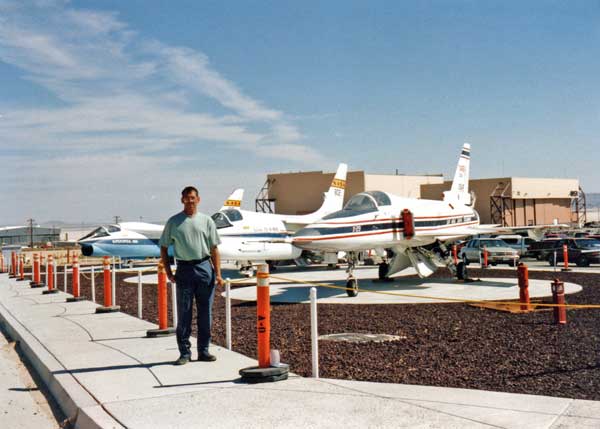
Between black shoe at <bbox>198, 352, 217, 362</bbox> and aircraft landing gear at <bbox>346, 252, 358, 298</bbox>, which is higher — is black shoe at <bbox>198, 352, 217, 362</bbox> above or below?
below

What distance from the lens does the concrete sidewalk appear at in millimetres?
4887

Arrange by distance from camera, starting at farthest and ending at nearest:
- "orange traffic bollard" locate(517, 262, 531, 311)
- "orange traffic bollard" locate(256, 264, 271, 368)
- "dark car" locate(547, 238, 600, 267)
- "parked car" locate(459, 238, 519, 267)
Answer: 1. "parked car" locate(459, 238, 519, 267)
2. "dark car" locate(547, 238, 600, 267)
3. "orange traffic bollard" locate(517, 262, 531, 311)
4. "orange traffic bollard" locate(256, 264, 271, 368)

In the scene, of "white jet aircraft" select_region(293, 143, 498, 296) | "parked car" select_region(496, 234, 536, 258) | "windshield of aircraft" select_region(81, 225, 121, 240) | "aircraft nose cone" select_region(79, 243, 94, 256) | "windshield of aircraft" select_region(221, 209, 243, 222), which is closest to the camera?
"white jet aircraft" select_region(293, 143, 498, 296)

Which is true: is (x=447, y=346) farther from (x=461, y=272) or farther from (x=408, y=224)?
(x=461, y=272)

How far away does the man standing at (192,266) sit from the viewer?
24.5ft

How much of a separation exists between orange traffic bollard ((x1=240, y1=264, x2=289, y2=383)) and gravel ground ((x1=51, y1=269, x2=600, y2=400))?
0.71m

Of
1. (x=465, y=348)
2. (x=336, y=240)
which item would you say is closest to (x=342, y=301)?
(x=336, y=240)

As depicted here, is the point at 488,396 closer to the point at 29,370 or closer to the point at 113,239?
the point at 29,370

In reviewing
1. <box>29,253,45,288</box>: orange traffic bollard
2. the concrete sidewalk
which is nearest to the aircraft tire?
the concrete sidewalk

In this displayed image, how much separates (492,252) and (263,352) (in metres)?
24.1

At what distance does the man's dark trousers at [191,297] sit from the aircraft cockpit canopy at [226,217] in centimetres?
1564

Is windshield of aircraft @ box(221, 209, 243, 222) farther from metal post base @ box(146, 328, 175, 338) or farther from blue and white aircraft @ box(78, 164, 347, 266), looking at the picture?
metal post base @ box(146, 328, 175, 338)

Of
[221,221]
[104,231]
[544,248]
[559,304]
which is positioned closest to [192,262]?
[559,304]

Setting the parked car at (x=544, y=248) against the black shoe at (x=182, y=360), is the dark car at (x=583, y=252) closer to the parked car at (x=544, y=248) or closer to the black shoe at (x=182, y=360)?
the parked car at (x=544, y=248)
